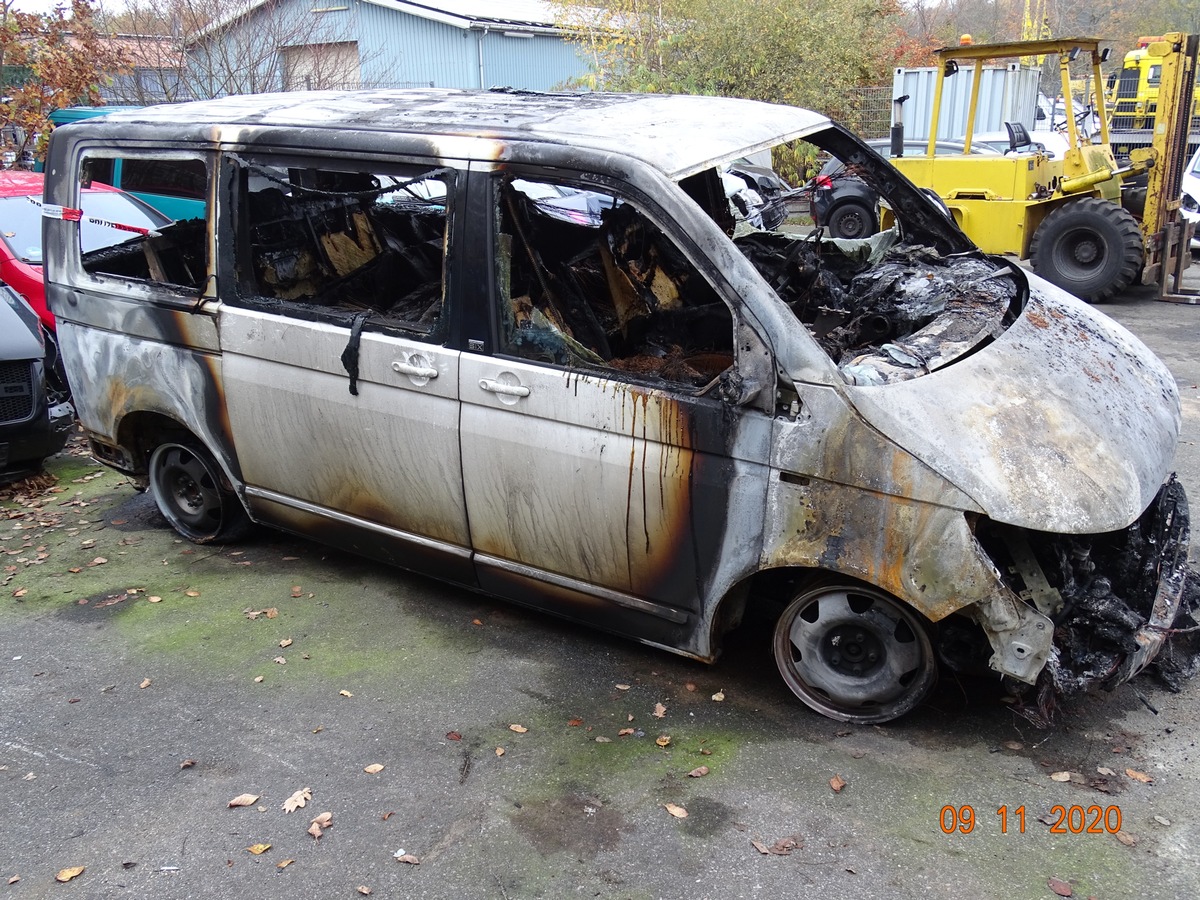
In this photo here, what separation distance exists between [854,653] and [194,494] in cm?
357

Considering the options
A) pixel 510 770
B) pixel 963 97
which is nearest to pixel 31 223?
pixel 510 770

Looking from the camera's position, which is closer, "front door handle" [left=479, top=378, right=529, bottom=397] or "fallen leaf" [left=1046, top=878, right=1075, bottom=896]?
"fallen leaf" [left=1046, top=878, right=1075, bottom=896]

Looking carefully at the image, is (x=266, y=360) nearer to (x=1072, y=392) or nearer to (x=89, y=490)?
(x=89, y=490)

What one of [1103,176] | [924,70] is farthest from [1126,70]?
[1103,176]

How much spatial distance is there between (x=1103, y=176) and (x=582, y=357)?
941 centimetres

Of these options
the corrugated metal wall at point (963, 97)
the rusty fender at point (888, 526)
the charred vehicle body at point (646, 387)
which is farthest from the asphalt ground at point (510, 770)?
the corrugated metal wall at point (963, 97)

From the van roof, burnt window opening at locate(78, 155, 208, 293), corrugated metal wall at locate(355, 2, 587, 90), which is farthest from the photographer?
corrugated metal wall at locate(355, 2, 587, 90)

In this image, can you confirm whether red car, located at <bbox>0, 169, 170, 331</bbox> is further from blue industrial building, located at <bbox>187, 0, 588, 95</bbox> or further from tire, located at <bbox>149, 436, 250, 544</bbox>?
blue industrial building, located at <bbox>187, 0, 588, 95</bbox>

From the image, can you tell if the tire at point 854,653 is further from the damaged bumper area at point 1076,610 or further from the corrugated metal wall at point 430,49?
the corrugated metal wall at point 430,49

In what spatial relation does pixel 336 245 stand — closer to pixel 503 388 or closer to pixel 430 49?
pixel 503 388

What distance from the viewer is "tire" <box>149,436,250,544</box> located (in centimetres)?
511

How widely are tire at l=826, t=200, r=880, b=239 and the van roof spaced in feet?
30.7

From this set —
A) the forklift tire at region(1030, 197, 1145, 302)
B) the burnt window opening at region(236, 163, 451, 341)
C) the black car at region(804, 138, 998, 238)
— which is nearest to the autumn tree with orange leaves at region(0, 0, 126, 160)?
the burnt window opening at region(236, 163, 451, 341)

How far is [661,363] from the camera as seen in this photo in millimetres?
3695
